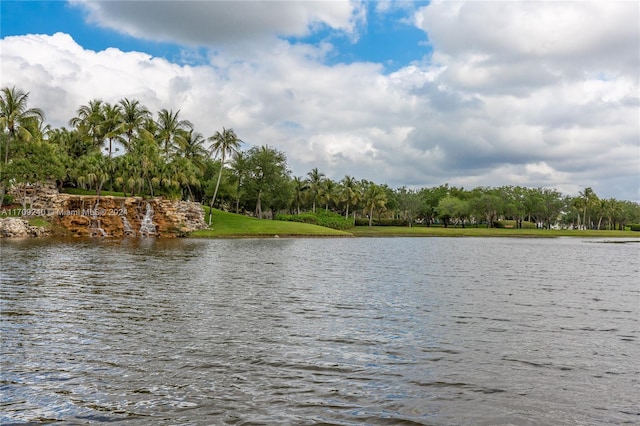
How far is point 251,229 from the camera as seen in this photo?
91.0 metres

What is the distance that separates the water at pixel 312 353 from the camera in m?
9.15

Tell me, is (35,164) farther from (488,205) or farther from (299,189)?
(488,205)

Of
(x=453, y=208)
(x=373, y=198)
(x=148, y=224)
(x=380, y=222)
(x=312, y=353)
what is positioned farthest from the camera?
(x=453, y=208)

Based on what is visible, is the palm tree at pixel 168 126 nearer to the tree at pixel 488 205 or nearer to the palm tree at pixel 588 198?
the tree at pixel 488 205

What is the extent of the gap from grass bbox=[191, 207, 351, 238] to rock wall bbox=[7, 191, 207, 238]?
4979mm

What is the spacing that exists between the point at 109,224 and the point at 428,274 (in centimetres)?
6135

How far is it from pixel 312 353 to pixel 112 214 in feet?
239

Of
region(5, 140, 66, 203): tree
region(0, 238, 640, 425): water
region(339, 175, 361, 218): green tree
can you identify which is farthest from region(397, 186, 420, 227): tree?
region(0, 238, 640, 425): water

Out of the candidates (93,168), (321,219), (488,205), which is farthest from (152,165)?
(488,205)

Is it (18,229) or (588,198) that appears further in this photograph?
(588,198)

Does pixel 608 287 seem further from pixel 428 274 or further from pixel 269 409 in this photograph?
pixel 269 409

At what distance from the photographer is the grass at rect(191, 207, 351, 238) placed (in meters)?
86.4

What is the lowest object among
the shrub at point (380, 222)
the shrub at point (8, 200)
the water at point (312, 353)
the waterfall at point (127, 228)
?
the water at point (312, 353)

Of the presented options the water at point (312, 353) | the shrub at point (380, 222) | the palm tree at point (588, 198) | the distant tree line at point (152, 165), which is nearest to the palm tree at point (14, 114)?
the distant tree line at point (152, 165)
